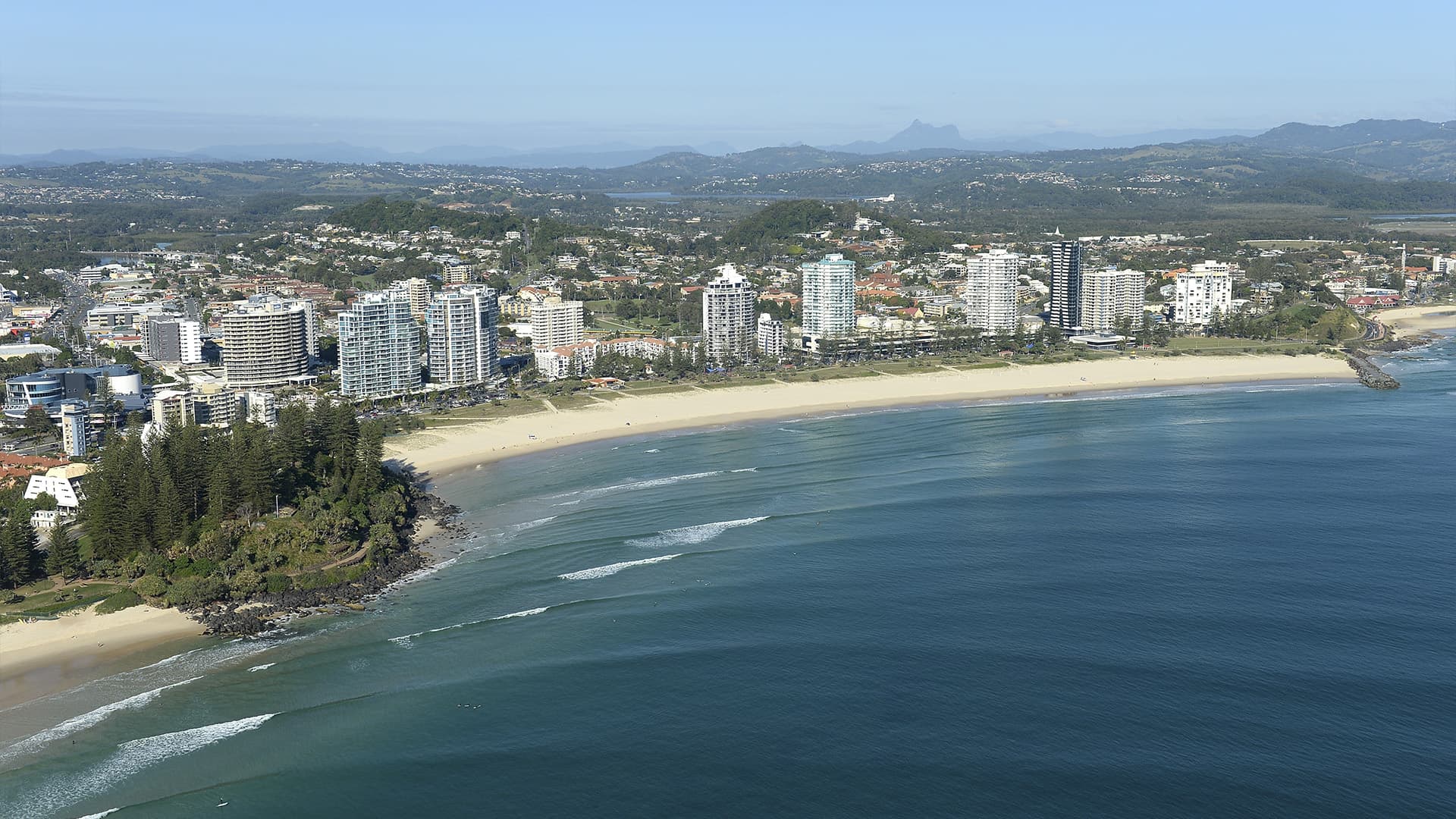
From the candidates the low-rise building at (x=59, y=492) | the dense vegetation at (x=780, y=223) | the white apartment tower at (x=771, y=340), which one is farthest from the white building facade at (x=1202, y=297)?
the low-rise building at (x=59, y=492)

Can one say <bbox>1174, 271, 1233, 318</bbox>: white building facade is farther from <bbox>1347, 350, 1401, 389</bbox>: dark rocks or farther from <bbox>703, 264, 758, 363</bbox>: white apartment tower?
<bbox>703, 264, 758, 363</bbox>: white apartment tower

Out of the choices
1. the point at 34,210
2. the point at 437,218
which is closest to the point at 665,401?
the point at 437,218

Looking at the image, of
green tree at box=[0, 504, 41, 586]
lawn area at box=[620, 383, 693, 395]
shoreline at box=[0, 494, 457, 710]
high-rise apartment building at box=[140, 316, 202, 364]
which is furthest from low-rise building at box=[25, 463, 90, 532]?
high-rise apartment building at box=[140, 316, 202, 364]

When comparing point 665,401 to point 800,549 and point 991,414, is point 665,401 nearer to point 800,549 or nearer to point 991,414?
point 991,414

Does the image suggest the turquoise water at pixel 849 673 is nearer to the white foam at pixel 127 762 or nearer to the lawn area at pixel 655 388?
the white foam at pixel 127 762

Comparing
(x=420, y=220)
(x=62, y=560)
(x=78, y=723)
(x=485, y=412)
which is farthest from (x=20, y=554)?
(x=420, y=220)

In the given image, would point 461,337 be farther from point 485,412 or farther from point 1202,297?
point 1202,297
